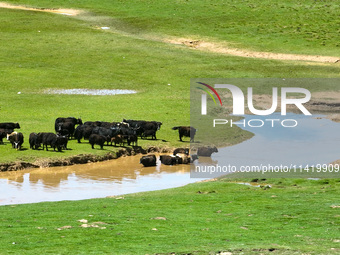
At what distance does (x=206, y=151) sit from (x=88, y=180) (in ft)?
23.2

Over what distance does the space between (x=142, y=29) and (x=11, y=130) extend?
39.3 meters

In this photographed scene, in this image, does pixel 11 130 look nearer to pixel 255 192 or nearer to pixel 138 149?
pixel 138 149

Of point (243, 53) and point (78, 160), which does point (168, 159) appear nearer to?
point (78, 160)

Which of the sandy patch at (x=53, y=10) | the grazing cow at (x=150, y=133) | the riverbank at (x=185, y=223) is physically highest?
the sandy patch at (x=53, y=10)

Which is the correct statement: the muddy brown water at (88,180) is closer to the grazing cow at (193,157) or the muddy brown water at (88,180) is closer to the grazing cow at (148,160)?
the grazing cow at (148,160)

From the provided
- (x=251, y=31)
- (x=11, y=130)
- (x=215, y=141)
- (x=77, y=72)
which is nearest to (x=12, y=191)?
(x=11, y=130)

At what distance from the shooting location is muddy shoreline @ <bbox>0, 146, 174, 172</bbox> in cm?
2816

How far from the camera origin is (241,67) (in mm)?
54312

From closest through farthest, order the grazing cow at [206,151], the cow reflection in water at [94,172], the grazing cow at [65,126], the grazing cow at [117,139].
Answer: the cow reflection in water at [94,172] → the grazing cow at [206,151] → the grazing cow at [117,139] → the grazing cow at [65,126]

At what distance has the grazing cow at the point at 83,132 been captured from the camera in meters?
32.9

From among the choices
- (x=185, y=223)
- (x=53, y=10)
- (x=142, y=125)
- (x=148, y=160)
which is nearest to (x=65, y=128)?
(x=142, y=125)

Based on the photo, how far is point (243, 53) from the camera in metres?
60.8

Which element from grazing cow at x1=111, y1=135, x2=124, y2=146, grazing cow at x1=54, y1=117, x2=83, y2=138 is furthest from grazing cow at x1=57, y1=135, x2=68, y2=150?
grazing cow at x1=111, y1=135, x2=124, y2=146

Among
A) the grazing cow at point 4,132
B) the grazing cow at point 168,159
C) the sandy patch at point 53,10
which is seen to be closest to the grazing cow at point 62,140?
the grazing cow at point 4,132
